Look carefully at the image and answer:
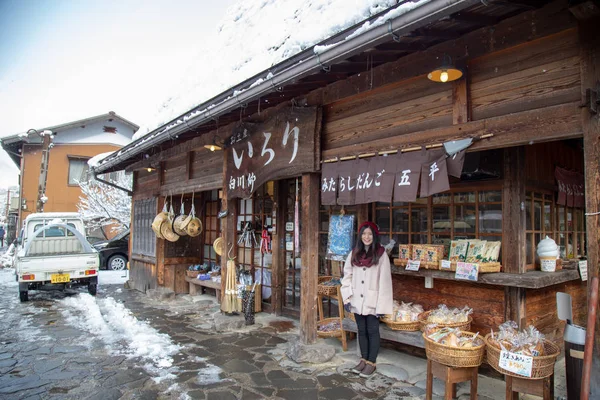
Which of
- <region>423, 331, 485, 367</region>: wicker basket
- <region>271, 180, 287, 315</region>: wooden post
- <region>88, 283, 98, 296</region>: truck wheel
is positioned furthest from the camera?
<region>88, 283, 98, 296</region>: truck wheel

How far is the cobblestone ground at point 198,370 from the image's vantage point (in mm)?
4949

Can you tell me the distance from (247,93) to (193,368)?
14.3 ft

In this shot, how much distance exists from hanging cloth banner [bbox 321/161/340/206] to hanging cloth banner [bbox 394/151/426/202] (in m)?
1.14

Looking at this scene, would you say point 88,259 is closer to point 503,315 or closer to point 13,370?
point 13,370

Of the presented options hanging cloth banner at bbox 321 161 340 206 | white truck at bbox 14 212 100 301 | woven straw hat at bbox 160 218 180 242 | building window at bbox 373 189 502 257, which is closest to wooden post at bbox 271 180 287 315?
building window at bbox 373 189 502 257

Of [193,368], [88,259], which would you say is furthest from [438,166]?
[88,259]

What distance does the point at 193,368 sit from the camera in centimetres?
581

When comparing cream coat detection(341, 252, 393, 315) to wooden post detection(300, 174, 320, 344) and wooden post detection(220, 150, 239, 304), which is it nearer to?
wooden post detection(300, 174, 320, 344)

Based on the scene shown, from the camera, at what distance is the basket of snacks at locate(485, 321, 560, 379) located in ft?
12.2

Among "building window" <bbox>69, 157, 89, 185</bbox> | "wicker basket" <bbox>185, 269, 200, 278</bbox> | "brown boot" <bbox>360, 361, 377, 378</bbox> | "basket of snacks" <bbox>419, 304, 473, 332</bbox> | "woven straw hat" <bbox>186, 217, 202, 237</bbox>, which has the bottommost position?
"brown boot" <bbox>360, 361, 377, 378</bbox>

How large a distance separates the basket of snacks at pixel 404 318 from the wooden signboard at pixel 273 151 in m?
2.57

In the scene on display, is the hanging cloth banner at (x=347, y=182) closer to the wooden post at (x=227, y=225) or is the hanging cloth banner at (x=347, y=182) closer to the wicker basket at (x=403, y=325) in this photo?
the wicker basket at (x=403, y=325)

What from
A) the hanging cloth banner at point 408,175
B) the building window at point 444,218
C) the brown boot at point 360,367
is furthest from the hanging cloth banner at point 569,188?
the brown boot at point 360,367

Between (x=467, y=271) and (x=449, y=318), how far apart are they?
686 mm
